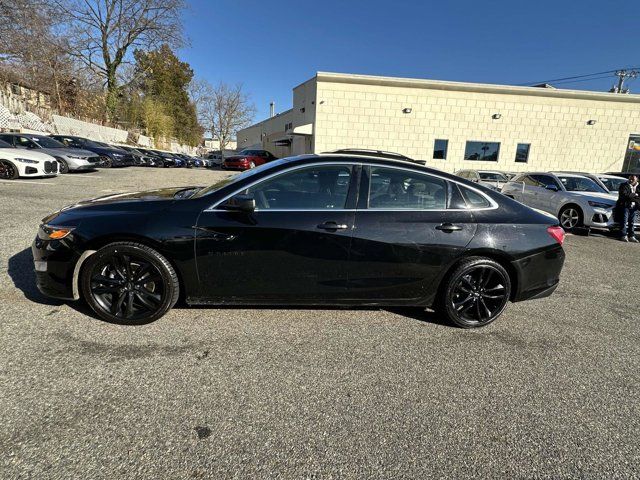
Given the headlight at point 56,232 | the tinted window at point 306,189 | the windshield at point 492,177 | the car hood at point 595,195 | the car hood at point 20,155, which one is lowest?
the headlight at point 56,232

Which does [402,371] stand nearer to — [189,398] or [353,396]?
[353,396]

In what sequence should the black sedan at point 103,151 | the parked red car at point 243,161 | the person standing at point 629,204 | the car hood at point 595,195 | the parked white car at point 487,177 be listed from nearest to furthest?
1. the person standing at point 629,204
2. the car hood at point 595,195
3. the parked white car at point 487,177
4. the black sedan at point 103,151
5. the parked red car at point 243,161

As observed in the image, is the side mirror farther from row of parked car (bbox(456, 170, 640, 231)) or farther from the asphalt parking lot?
row of parked car (bbox(456, 170, 640, 231))

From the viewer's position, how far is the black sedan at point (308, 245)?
114 inches

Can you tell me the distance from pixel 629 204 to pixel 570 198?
3.75 ft

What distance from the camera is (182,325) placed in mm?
3006

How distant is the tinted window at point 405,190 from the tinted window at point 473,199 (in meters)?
0.20

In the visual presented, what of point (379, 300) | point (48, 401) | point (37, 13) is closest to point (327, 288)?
point (379, 300)

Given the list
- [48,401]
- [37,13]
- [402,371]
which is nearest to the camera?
[48,401]

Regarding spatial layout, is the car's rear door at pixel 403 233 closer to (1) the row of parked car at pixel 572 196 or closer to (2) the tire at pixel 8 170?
(1) the row of parked car at pixel 572 196

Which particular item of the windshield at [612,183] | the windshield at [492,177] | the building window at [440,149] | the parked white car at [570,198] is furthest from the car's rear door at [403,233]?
the building window at [440,149]

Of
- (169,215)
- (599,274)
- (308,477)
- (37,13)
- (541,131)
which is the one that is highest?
(37,13)

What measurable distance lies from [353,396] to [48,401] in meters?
1.90

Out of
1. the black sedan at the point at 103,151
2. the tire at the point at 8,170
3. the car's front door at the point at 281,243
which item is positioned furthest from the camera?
the black sedan at the point at 103,151
